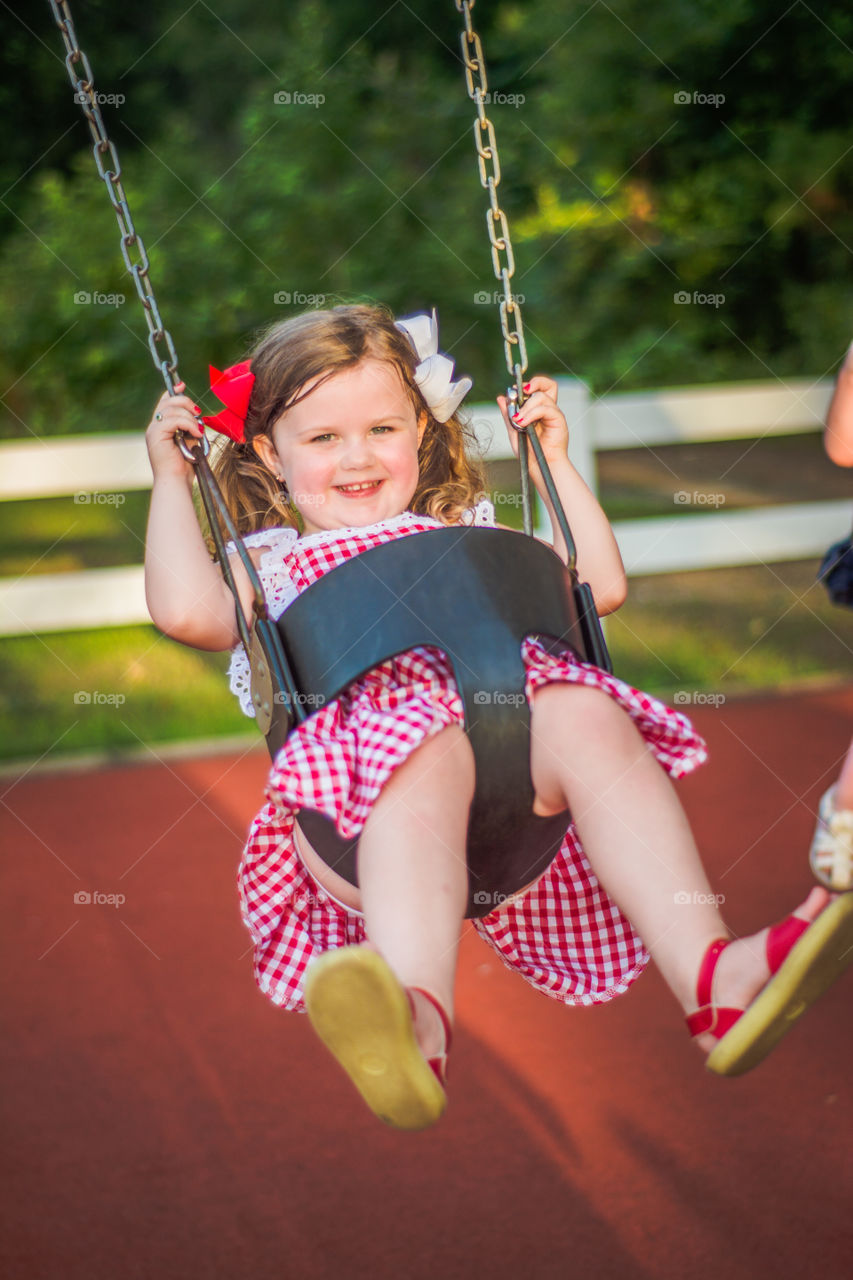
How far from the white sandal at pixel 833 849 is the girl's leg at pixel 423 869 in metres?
0.35

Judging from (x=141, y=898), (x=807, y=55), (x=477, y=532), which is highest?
(x=807, y=55)

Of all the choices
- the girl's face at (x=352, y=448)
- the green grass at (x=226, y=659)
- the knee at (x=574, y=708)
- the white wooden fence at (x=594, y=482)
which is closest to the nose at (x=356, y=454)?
the girl's face at (x=352, y=448)

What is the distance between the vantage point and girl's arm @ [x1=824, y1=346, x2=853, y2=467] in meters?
1.72

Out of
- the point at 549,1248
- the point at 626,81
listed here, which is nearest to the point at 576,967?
the point at 549,1248

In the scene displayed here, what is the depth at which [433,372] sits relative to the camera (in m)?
1.84

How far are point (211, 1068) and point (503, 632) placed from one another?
58.0 inches

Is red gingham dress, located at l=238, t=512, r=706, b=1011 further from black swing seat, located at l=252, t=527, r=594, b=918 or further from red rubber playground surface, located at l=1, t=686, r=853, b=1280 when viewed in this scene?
red rubber playground surface, located at l=1, t=686, r=853, b=1280

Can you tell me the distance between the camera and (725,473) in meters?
8.10

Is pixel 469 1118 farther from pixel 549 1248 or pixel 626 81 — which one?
pixel 626 81

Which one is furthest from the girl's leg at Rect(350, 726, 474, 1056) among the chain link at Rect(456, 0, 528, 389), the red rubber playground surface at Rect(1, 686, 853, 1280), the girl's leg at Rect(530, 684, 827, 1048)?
the red rubber playground surface at Rect(1, 686, 853, 1280)

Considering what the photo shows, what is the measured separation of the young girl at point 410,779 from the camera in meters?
1.22

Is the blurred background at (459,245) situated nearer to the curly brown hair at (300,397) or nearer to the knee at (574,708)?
the curly brown hair at (300,397)

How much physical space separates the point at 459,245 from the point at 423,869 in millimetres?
6765

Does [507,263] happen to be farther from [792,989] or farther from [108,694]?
[108,694]
